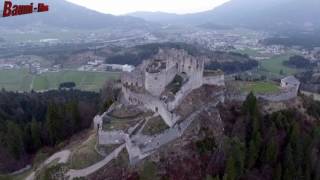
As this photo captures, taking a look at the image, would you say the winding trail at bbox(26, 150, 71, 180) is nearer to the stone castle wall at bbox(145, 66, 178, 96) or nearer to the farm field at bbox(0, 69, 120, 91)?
the stone castle wall at bbox(145, 66, 178, 96)

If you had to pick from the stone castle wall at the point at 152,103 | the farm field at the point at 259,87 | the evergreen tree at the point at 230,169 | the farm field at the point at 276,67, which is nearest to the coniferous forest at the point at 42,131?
the stone castle wall at the point at 152,103

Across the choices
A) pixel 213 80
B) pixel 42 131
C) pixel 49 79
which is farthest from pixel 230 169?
pixel 49 79

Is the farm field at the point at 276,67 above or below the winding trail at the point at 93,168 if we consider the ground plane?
above

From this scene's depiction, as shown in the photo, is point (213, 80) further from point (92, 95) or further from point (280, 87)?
point (92, 95)

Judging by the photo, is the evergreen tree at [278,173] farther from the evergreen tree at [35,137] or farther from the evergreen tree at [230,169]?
the evergreen tree at [35,137]

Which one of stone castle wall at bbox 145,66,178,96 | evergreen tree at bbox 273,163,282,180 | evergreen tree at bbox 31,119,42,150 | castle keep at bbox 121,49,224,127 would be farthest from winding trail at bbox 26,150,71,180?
evergreen tree at bbox 273,163,282,180

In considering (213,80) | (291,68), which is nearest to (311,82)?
(291,68)
